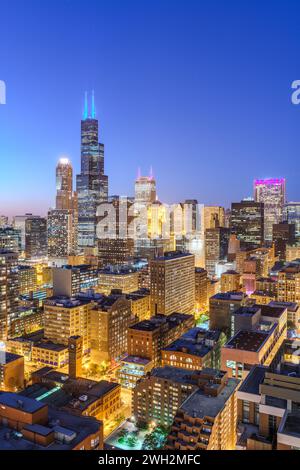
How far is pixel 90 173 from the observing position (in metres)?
66.4

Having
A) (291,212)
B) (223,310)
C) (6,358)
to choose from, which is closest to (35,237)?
(223,310)

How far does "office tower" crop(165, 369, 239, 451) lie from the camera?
391 inches

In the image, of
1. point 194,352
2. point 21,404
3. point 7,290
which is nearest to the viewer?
point 21,404

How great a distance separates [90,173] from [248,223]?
28.5m

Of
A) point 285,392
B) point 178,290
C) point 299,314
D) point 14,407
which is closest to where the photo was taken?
point 14,407

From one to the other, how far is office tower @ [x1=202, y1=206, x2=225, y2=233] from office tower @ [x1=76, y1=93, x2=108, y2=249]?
18.1m

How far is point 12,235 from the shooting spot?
122ft

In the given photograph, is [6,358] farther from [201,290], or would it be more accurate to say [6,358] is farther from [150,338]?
[201,290]

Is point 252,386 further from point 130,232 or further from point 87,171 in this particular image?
point 87,171

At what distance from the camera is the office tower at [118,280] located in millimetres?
32656

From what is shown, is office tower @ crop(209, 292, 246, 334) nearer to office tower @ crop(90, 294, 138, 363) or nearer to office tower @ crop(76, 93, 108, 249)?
office tower @ crop(90, 294, 138, 363)

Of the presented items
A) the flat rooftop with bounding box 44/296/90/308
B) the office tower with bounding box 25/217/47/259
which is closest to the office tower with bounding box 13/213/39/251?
the office tower with bounding box 25/217/47/259
